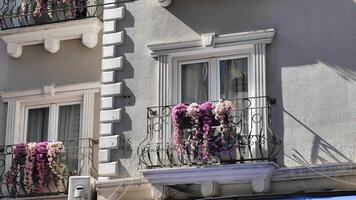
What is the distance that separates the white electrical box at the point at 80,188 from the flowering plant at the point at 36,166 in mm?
717

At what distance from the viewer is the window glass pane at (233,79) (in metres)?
14.6

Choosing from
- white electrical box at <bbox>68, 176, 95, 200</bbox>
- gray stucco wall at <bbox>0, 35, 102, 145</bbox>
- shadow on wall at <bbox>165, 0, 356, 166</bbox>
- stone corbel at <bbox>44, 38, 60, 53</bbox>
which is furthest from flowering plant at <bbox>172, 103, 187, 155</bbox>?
→ stone corbel at <bbox>44, 38, 60, 53</bbox>

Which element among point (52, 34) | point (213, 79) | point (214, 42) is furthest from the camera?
point (52, 34)

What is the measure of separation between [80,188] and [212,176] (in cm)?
238

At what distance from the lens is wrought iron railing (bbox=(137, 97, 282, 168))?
1384 centimetres

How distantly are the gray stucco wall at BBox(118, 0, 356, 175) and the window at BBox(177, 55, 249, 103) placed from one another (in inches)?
18.2

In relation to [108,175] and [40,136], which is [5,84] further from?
[108,175]

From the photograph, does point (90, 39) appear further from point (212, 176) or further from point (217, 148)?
point (212, 176)

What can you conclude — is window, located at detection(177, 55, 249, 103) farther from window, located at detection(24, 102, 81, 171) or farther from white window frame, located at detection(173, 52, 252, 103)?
window, located at detection(24, 102, 81, 171)

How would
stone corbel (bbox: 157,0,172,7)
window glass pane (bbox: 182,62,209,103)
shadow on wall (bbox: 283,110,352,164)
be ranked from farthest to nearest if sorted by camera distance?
stone corbel (bbox: 157,0,172,7)
window glass pane (bbox: 182,62,209,103)
shadow on wall (bbox: 283,110,352,164)

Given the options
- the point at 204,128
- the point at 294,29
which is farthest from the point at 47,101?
the point at 294,29

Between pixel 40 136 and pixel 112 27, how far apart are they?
8.26 ft

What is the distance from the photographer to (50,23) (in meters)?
16.4

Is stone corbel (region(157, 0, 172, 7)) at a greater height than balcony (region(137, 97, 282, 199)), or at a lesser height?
greater
